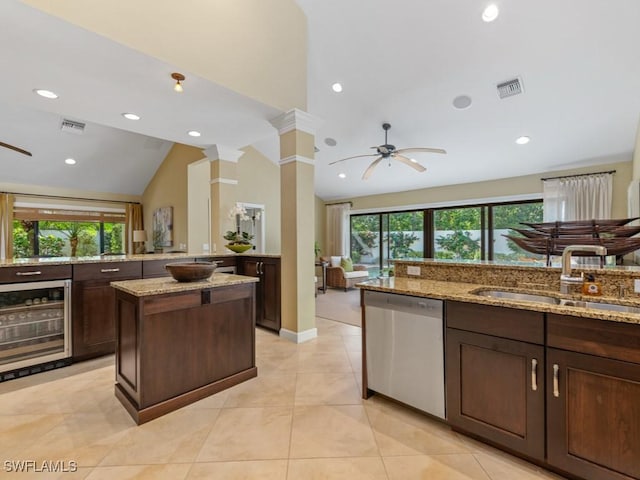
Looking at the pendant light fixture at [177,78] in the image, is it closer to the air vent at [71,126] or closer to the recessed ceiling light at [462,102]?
the recessed ceiling light at [462,102]

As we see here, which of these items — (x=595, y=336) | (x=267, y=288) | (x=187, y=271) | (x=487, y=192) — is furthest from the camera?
(x=487, y=192)

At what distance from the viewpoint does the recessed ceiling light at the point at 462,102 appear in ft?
13.4

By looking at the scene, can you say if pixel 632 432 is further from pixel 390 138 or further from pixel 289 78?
pixel 390 138

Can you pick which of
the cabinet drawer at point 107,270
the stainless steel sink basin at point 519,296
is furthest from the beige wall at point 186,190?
the stainless steel sink basin at point 519,296

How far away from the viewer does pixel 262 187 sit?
286 inches

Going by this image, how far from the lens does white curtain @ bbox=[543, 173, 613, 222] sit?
198 inches

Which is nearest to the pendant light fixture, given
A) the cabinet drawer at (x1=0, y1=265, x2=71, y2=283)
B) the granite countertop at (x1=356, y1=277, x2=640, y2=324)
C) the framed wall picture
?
the cabinet drawer at (x1=0, y1=265, x2=71, y2=283)

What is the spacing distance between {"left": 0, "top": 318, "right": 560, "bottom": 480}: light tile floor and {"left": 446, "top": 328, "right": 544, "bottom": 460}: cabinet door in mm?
139

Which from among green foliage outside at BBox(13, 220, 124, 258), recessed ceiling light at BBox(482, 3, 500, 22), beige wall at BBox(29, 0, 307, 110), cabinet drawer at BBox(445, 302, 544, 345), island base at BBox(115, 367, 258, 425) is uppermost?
recessed ceiling light at BBox(482, 3, 500, 22)

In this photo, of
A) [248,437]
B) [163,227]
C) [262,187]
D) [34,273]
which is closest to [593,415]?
[248,437]

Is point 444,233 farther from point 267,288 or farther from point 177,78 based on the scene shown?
point 177,78

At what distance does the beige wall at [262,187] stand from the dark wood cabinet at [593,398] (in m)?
6.33

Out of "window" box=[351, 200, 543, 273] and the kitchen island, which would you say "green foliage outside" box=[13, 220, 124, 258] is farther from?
"window" box=[351, 200, 543, 273]

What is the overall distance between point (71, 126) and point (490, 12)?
6241mm
